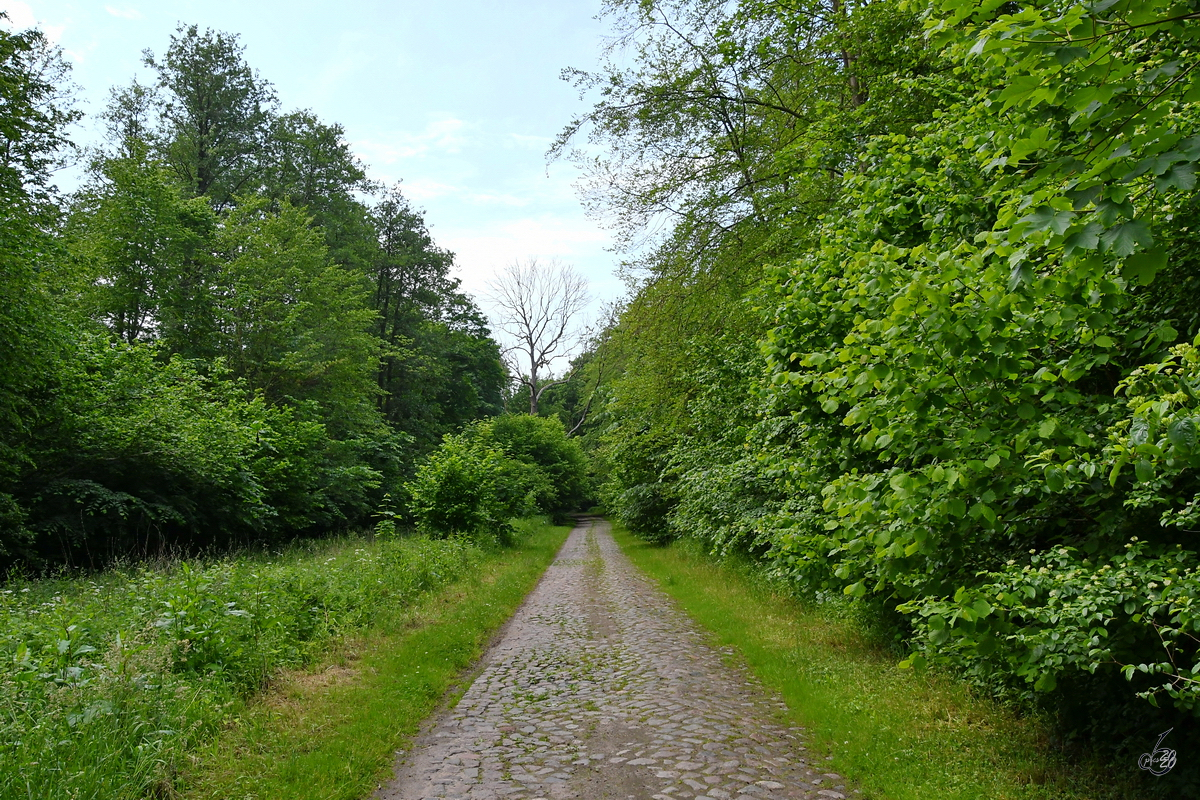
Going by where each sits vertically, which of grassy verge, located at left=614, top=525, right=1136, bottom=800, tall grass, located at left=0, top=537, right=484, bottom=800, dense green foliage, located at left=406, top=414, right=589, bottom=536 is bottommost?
grassy verge, located at left=614, top=525, right=1136, bottom=800

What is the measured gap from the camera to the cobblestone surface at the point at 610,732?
4.69m

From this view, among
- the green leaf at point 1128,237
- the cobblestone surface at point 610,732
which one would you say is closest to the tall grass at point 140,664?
the cobblestone surface at point 610,732

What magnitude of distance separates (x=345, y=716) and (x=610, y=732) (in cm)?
234

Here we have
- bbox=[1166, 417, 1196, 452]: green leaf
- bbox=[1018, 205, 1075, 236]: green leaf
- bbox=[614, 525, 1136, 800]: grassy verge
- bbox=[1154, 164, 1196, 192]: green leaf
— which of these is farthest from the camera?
bbox=[614, 525, 1136, 800]: grassy verge

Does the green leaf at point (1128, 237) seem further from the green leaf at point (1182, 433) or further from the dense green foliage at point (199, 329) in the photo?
the dense green foliage at point (199, 329)

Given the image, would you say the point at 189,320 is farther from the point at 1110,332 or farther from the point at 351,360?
the point at 1110,332

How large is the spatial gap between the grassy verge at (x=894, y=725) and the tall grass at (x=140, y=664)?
478 cm

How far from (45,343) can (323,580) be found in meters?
8.03

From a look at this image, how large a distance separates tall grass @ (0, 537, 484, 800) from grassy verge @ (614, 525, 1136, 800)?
4.78 metres

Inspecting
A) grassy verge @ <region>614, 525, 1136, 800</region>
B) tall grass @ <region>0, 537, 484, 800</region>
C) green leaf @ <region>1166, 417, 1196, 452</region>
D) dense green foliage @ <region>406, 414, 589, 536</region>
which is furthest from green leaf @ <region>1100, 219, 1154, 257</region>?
dense green foliage @ <region>406, 414, 589, 536</region>

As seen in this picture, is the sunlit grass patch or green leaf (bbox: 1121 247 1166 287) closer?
green leaf (bbox: 1121 247 1166 287)

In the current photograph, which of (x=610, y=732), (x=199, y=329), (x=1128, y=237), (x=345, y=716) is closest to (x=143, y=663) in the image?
(x=345, y=716)

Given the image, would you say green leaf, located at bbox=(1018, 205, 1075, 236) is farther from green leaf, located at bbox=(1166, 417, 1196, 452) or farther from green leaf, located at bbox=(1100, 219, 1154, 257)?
green leaf, located at bbox=(1166, 417, 1196, 452)

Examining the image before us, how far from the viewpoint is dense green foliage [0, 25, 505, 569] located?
44.4 ft
